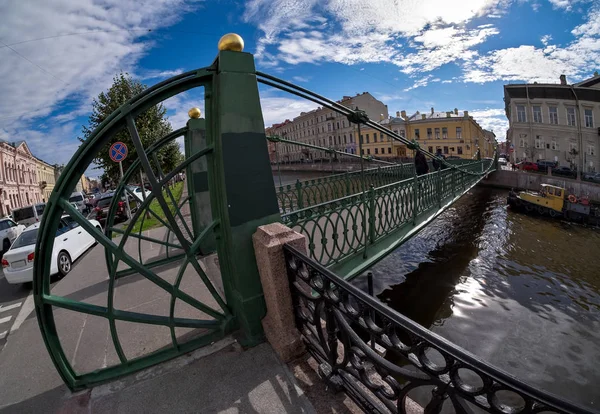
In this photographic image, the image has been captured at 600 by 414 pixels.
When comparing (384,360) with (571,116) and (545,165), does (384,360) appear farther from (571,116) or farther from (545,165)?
(571,116)

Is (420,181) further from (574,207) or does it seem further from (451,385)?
(574,207)

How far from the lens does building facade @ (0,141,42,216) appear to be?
34.0m

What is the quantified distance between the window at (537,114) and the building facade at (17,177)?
66.3m

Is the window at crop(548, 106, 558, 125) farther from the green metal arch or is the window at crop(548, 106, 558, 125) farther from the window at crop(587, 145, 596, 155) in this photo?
the green metal arch

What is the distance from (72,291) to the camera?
198 inches

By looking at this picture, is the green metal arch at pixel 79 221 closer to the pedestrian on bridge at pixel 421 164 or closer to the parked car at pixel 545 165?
the pedestrian on bridge at pixel 421 164

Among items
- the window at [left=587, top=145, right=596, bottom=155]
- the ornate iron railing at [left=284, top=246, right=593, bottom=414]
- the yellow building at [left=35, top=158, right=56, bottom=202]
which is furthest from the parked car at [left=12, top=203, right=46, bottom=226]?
the window at [left=587, top=145, right=596, bottom=155]

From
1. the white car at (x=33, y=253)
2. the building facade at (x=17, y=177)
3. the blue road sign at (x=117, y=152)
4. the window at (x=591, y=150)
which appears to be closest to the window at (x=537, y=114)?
the window at (x=591, y=150)

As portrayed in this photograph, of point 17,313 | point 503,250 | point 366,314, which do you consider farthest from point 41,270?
point 503,250

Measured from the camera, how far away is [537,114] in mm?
35469

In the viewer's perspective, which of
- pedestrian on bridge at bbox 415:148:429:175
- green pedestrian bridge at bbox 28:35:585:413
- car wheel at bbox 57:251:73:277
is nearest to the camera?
green pedestrian bridge at bbox 28:35:585:413

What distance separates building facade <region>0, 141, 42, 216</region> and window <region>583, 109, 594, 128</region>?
68728 millimetres

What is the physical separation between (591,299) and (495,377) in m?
11.9

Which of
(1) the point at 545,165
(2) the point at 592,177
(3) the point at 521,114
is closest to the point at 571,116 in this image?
(3) the point at 521,114
